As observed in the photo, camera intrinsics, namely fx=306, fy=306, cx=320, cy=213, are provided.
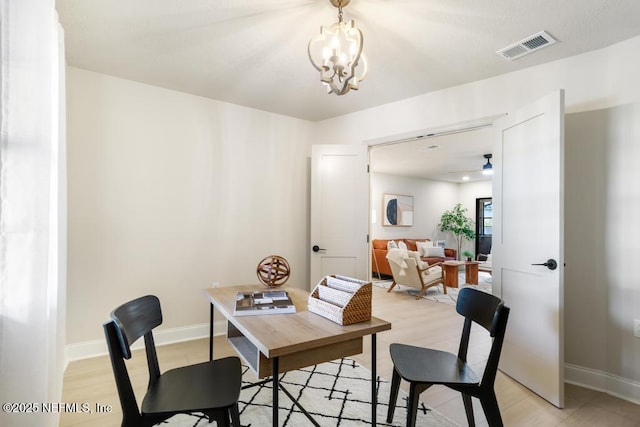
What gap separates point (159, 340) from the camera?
9.77 feet

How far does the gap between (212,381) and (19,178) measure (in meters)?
1.11

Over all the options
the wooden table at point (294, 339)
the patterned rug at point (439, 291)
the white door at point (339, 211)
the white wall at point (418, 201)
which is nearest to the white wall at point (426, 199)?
the white wall at point (418, 201)

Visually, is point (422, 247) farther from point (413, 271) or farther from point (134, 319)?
point (134, 319)

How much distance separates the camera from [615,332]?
86.6 inches

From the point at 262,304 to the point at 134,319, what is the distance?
0.61 m

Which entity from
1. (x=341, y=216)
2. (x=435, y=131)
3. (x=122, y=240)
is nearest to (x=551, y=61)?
(x=435, y=131)

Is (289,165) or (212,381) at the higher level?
(289,165)

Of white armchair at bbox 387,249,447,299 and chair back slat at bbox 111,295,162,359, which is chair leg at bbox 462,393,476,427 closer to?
chair back slat at bbox 111,295,162,359

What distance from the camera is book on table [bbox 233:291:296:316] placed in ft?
5.24

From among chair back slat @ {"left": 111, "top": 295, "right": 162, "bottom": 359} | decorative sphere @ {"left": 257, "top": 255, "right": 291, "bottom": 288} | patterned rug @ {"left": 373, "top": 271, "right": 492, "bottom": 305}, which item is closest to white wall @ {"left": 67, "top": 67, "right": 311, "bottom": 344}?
decorative sphere @ {"left": 257, "top": 255, "right": 291, "bottom": 288}

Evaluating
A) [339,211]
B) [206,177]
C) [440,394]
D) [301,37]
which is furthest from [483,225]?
[301,37]

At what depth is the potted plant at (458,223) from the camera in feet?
29.1

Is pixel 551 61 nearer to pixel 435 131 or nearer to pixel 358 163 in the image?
pixel 435 131

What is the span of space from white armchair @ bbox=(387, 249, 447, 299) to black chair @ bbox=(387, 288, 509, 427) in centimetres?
336
